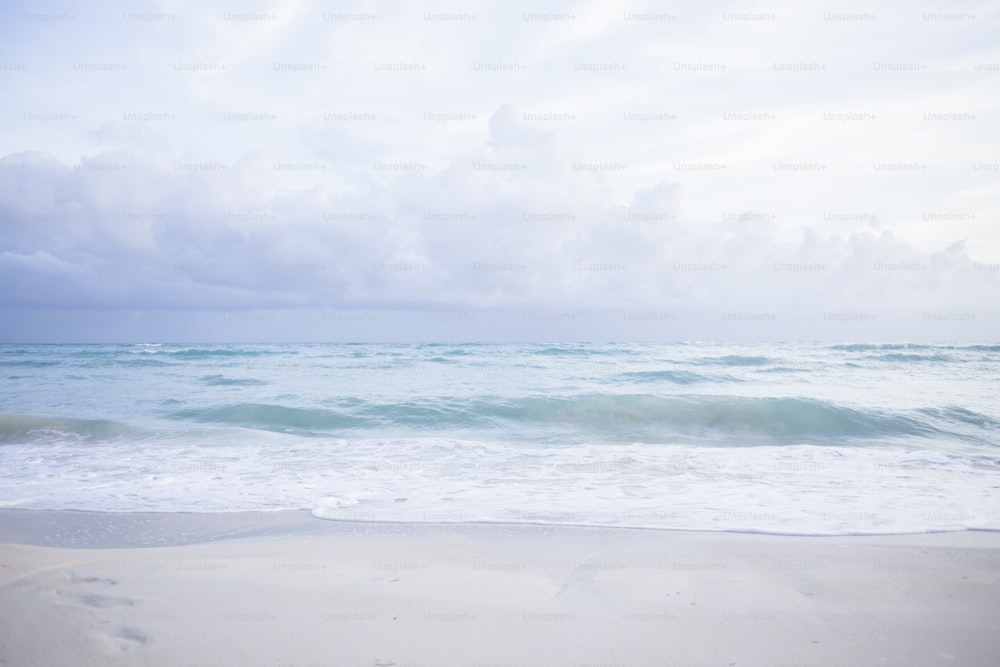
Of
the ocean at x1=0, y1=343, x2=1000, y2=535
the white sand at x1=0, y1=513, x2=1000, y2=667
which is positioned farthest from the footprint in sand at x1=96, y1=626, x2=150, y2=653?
the ocean at x1=0, y1=343, x2=1000, y2=535

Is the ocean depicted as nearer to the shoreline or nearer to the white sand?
the shoreline

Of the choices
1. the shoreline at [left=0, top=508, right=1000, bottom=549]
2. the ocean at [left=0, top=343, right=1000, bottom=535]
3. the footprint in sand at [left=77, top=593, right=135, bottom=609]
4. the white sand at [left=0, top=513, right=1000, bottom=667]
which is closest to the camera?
the white sand at [left=0, top=513, right=1000, bottom=667]

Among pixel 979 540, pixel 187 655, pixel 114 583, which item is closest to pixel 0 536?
pixel 114 583

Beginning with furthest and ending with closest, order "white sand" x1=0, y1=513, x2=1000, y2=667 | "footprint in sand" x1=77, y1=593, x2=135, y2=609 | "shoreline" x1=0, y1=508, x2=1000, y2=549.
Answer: "shoreline" x1=0, y1=508, x2=1000, y2=549 < "footprint in sand" x1=77, y1=593, x2=135, y2=609 < "white sand" x1=0, y1=513, x2=1000, y2=667

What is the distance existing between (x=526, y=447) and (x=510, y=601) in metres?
7.23

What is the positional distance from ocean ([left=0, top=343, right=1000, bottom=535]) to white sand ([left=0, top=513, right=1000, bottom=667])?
98 cm

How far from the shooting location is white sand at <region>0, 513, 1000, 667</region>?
3.15 metres

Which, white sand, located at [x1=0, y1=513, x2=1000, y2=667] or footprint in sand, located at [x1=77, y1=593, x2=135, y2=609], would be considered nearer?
white sand, located at [x1=0, y1=513, x2=1000, y2=667]

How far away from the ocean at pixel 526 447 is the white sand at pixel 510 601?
98cm

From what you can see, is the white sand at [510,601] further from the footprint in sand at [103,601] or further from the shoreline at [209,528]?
the shoreline at [209,528]

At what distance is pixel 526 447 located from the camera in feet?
36.2

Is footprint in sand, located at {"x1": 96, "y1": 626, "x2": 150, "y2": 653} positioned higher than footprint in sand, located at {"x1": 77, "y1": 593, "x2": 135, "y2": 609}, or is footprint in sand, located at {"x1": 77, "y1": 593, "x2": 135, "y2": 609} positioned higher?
footprint in sand, located at {"x1": 96, "y1": 626, "x2": 150, "y2": 653}

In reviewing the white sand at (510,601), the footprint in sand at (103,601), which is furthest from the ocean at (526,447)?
the footprint in sand at (103,601)

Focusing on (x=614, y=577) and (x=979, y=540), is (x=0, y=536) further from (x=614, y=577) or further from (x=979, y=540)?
(x=979, y=540)
